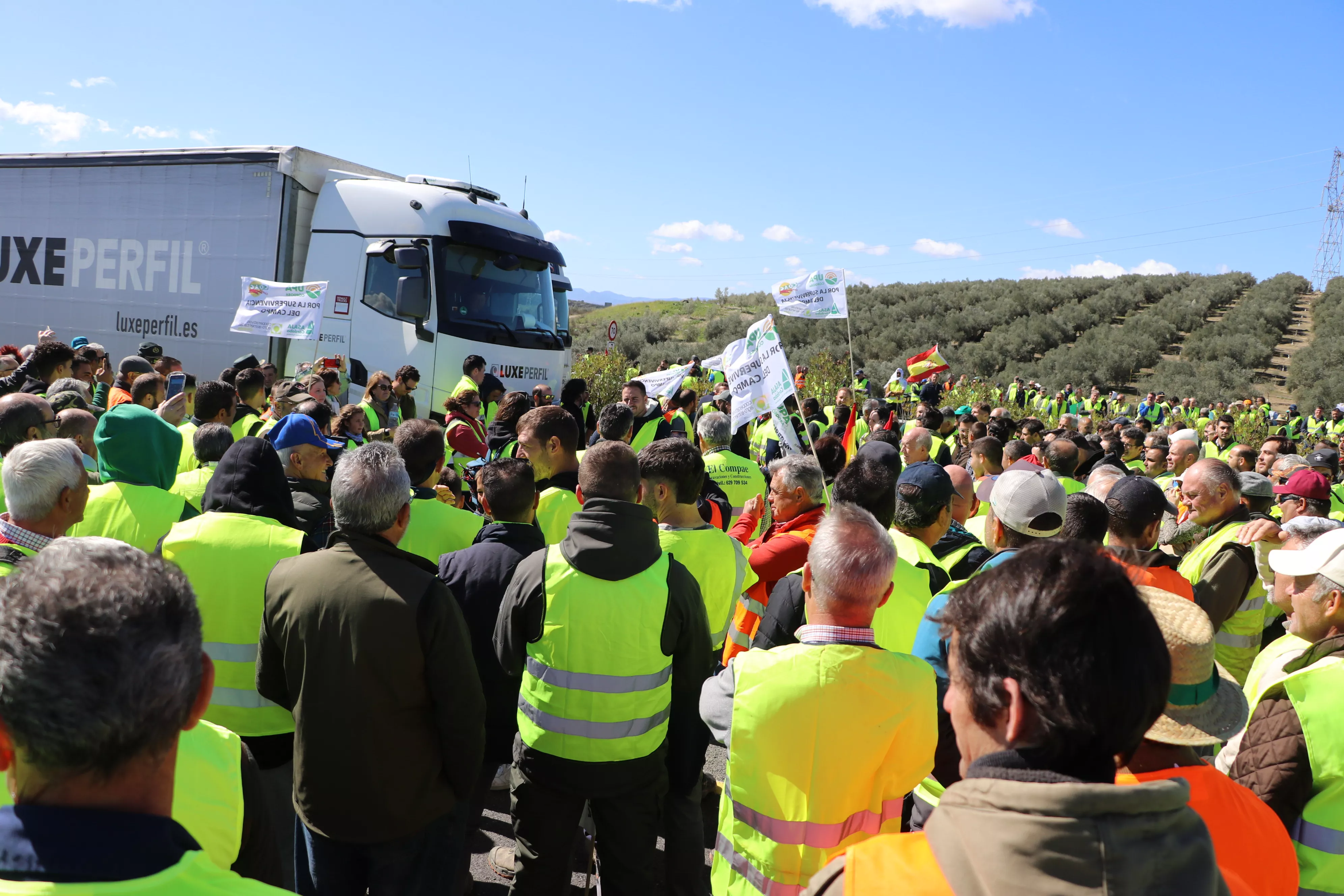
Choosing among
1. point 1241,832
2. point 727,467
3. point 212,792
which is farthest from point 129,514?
point 1241,832

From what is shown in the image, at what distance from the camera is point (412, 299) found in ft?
36.1

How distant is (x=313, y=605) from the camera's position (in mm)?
2715

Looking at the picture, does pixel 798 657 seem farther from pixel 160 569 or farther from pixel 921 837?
pixel 160 569

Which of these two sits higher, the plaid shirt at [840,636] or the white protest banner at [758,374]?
the white protest banner at [758,374]

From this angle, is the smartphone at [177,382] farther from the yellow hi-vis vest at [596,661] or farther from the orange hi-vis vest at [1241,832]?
the orange hi-vis vest at [1241,832]

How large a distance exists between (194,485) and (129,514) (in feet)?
1.74

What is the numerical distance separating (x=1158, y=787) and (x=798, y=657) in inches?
50.2

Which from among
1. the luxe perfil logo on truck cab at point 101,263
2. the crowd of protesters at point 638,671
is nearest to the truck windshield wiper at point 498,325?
the luxe perfil logo on truck cab at point 101,263

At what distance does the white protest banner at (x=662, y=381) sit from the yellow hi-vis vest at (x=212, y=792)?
278 inches

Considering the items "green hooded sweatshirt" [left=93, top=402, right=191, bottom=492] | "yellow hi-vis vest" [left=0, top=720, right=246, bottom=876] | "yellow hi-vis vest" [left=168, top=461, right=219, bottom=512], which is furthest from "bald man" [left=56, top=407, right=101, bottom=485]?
"yellow hi-vis vest" [left=0, top=720, right=246, bottom=876]

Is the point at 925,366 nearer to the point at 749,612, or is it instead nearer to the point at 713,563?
the point at 749,612

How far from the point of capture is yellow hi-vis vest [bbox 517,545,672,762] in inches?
122

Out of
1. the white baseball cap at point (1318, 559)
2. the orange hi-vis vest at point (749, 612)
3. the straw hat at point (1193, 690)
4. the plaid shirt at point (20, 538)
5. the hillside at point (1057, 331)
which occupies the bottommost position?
the orange hi-vis vest at point (749, 612)

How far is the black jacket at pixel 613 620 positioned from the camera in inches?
122
